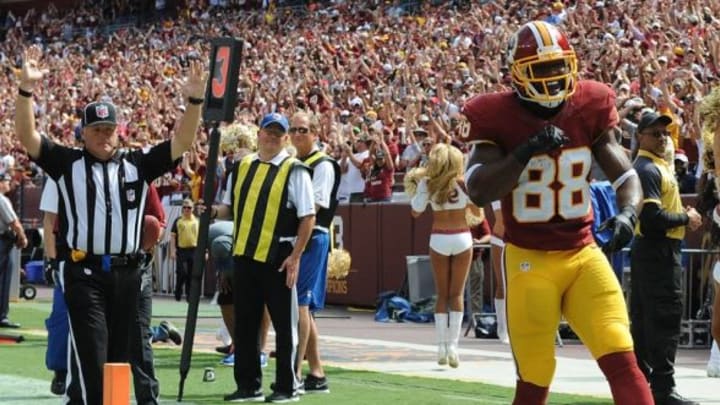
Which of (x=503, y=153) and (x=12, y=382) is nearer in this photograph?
(x=503, y=153)

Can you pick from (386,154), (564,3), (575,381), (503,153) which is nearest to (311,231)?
(575,381)

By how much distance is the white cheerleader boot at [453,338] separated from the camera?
1226cm

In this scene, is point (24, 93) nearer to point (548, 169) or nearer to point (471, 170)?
point (471, 170)

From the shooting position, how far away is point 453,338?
40.5 ft

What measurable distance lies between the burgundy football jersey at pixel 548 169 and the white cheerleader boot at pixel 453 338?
5575mm

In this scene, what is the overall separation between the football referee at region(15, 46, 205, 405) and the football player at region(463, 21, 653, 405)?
67.9 inches

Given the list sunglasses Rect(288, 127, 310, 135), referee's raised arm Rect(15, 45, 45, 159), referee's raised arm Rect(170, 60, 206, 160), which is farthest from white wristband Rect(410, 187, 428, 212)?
referee's raised arm Rect(15, 45, 45, 159)

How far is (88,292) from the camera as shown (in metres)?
7.60

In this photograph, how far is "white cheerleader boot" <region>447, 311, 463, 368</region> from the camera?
1226 centimetres

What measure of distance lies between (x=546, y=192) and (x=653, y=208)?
318 centimetres

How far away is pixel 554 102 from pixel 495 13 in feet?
69.8

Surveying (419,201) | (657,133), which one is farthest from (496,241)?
(657,133)

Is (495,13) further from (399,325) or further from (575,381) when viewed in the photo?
(575,381)

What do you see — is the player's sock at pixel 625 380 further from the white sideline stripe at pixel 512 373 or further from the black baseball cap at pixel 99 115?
the white sideline stripe at pixel 512 373
